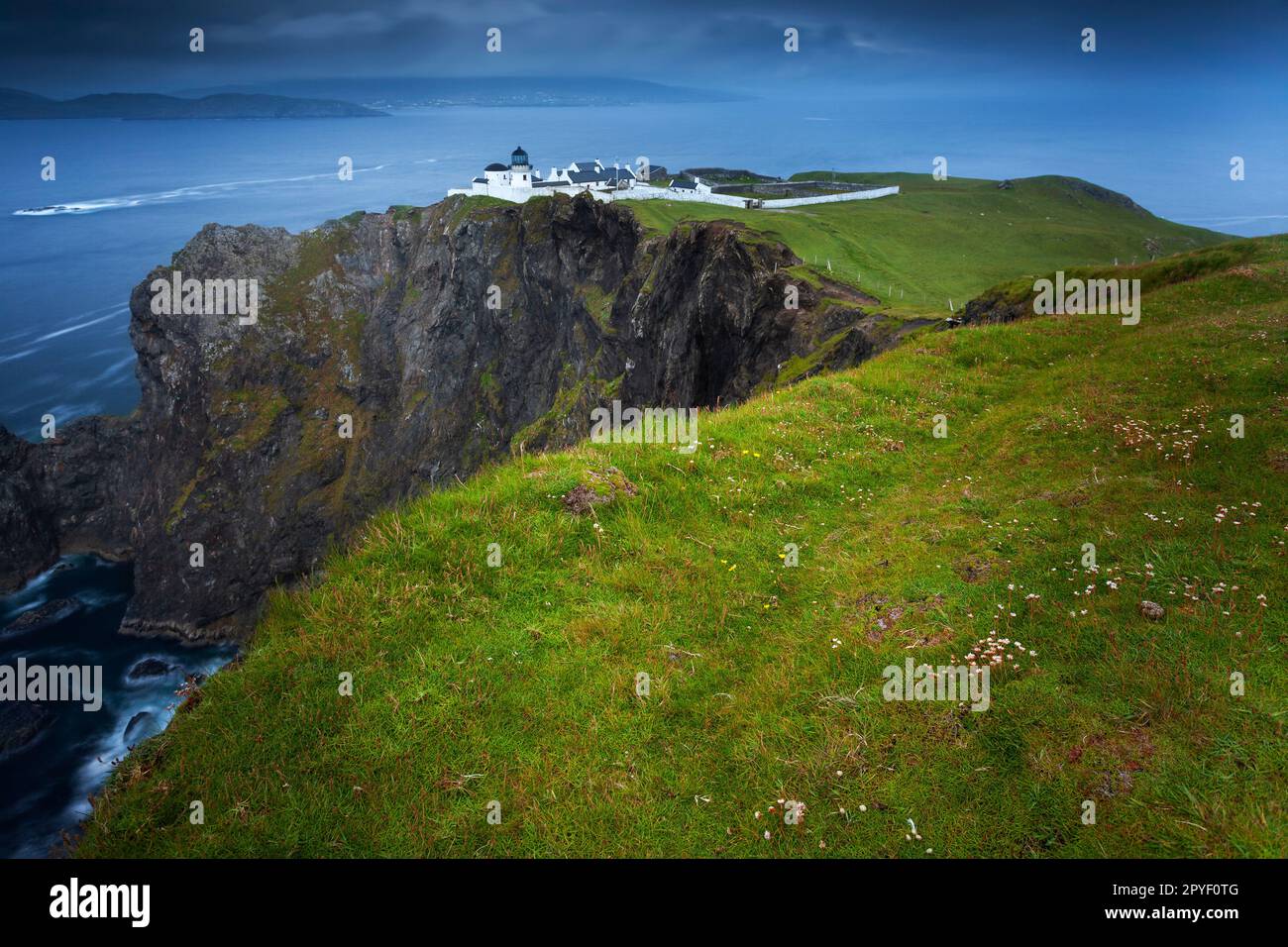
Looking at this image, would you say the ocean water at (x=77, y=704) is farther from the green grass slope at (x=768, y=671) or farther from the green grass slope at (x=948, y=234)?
the green grass slope at (x=948, y=234)

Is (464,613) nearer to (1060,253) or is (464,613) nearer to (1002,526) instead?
(1002,526)

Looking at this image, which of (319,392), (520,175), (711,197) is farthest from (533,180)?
(319,392)

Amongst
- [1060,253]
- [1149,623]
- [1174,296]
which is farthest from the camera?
[1060,253]

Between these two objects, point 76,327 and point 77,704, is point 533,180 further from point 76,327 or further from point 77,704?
point 76,327

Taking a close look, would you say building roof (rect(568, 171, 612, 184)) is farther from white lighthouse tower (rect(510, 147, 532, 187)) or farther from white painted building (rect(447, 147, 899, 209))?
white lighthouse tower (rect(510, 147, 532, 187))

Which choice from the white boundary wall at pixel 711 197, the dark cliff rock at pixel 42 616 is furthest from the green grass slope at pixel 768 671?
the dark cliff rock at pixel 42 616
